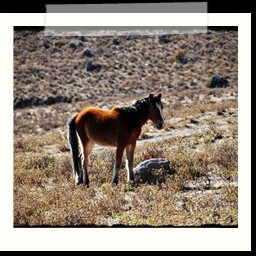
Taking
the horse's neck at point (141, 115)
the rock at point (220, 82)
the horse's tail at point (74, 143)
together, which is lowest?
the horse's tail at point (74, 143)

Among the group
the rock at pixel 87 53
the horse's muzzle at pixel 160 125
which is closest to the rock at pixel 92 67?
the rock at pixel 87 53

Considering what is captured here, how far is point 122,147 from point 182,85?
15556 millimetres

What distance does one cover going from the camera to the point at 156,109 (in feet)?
24.0

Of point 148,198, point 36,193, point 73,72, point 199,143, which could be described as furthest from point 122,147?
point 73,72

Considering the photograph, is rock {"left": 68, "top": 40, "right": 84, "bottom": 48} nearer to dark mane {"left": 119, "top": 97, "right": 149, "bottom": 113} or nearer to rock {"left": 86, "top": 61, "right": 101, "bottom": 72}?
rock {"left": 86, "top": 61, "right": 101, "bottom": 72}

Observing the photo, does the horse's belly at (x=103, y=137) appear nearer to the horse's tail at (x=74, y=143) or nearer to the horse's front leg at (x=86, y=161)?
the horse's front leg at (x=86, y=161)

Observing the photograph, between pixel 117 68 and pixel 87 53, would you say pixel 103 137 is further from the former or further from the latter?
pixel 87 53

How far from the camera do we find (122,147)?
7414mm

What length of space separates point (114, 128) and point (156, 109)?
32.0 inches

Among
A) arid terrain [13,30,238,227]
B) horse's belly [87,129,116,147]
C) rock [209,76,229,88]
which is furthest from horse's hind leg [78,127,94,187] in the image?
rock [209,76,229,88]

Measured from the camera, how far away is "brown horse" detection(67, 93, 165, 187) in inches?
292

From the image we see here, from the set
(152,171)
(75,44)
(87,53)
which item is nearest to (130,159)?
(152,171)

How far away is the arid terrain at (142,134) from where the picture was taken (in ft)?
21.2
